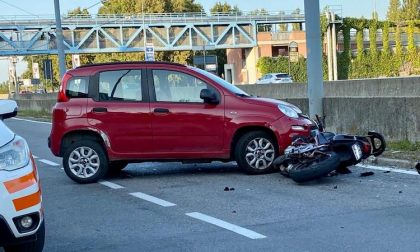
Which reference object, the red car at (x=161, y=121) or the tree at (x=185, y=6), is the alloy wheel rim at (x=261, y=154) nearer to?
the red car at (x=161, y=121)

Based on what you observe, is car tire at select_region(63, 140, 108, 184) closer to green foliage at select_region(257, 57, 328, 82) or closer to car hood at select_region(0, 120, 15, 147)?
car hood at select_region(0, 120, 15, 147)

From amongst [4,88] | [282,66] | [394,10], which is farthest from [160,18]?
[4,88]

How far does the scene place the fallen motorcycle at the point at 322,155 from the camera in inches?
314

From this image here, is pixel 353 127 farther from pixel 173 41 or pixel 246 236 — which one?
pixel 173 41

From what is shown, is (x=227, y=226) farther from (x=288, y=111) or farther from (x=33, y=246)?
(x=288, y=111)

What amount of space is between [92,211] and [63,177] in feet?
10.4

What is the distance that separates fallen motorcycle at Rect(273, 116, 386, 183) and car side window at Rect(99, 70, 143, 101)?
104 inches

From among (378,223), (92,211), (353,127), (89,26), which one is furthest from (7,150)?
(89,26)

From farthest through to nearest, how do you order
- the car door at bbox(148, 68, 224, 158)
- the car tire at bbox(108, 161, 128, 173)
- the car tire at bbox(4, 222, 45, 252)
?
1. the car tire at bbox(108, 161, 128, 173)
2. the car door at bbox(148, 68, 224, 158)
3. the car tire at bbox(4, 222, 45, 252)

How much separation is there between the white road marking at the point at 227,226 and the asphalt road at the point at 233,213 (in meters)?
0.01

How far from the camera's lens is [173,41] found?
73.3m

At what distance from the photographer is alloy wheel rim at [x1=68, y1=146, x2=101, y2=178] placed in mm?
9086

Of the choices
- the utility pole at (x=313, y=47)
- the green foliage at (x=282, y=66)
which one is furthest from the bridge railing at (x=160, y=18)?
the utility pole at (x=313, y=47)

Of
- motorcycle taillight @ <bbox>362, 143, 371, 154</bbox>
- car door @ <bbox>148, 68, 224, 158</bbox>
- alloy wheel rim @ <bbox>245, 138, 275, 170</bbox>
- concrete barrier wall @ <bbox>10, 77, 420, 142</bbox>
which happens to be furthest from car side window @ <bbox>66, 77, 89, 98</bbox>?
concrete barrier wall @ <bbox>10, 77, 420, 142</bbox>
